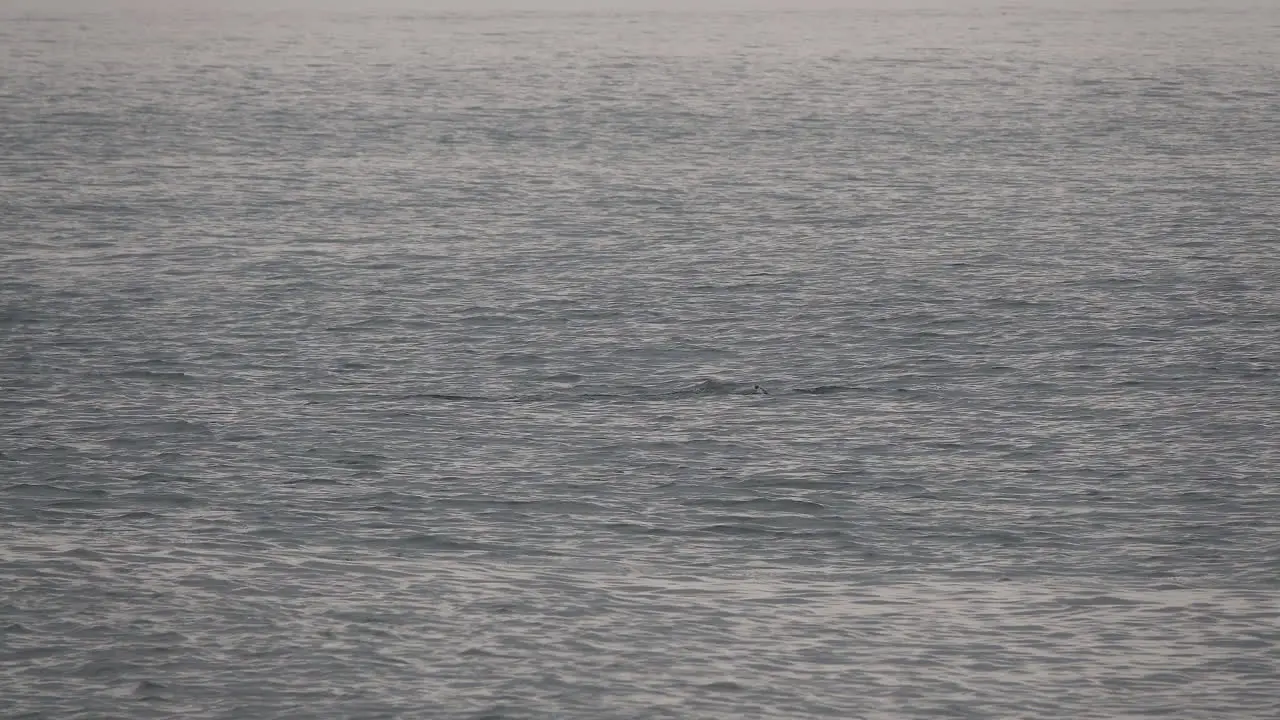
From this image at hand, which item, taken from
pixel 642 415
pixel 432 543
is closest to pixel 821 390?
pixel 642 415

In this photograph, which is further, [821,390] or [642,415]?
[821,390]

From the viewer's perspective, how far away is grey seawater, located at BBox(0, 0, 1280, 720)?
25.8 meters

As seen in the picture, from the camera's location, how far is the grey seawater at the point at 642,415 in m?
25.8

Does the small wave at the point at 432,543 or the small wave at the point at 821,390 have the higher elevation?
the small wave at the point at 821,390

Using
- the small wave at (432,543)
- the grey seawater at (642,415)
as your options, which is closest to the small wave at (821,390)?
the grey seawater at (642,415)

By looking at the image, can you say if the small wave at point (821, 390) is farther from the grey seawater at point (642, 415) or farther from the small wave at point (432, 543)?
the small wave at point (432, 543)

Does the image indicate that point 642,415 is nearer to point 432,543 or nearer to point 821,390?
point 821,390

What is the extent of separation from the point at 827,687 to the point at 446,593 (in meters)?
6.26

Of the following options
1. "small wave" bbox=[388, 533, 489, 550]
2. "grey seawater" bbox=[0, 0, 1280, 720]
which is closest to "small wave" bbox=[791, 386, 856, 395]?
"grey seawater" bbox=[0, 0, 1280, 720]

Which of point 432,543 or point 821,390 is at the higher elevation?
point 821,390

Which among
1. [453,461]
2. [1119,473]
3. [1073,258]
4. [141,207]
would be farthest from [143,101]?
[1119,473]

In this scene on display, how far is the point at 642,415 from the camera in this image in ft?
125

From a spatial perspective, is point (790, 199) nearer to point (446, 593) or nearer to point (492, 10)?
point (446, 593)

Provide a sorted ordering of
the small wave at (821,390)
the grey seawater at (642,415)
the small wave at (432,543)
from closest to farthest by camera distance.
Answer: the grey seawater at (642,415), the small wave at (432,543), the small wave at (821,390)
